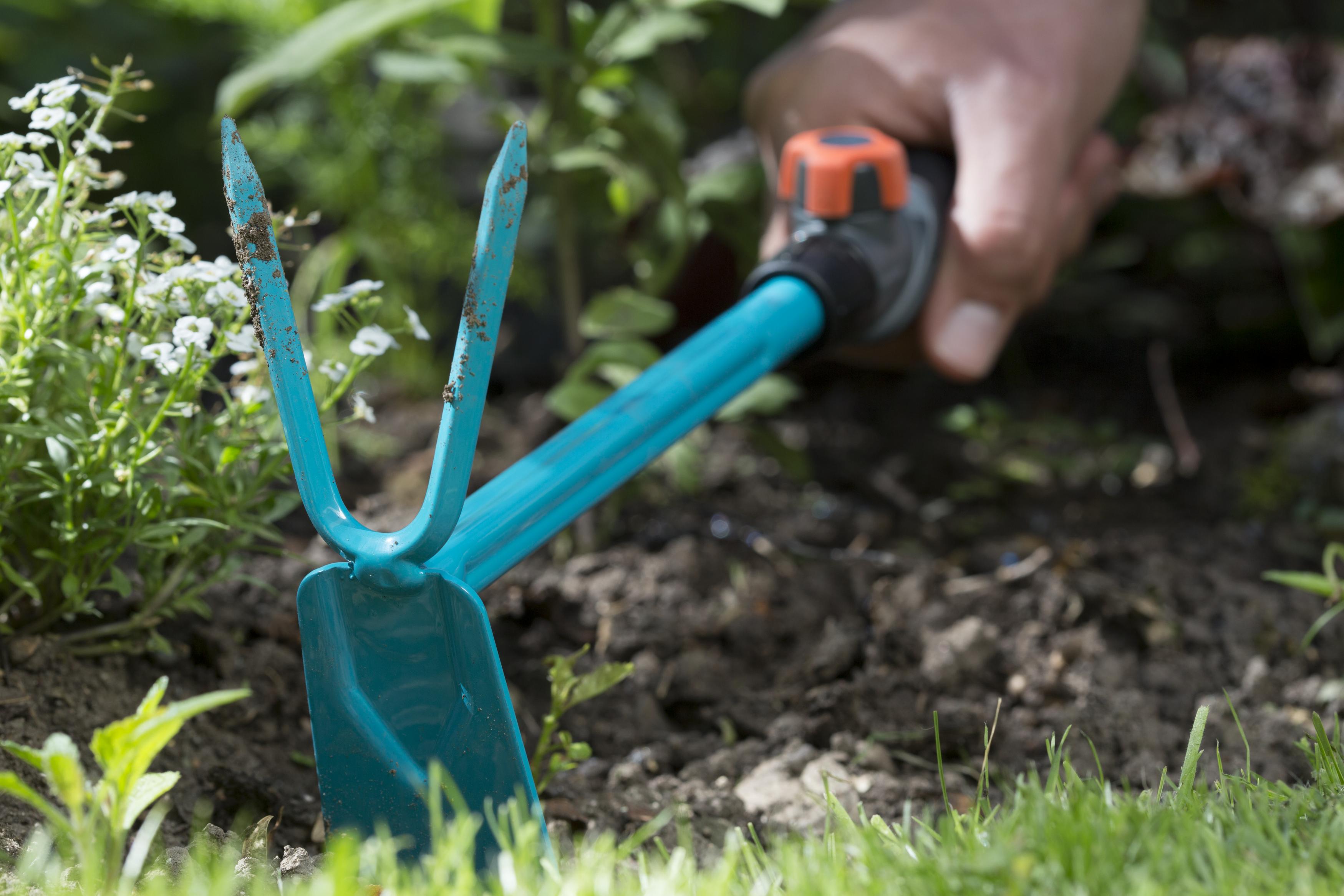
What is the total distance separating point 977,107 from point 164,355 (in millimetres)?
977

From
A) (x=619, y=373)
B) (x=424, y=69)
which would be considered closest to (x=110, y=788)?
(x=619, y=373)

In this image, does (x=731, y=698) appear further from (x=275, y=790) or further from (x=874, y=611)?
(x=275, y=790)

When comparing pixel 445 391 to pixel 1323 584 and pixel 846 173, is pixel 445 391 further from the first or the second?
pixel 1323 584

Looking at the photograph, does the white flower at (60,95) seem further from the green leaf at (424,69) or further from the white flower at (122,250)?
the green leaf at (424,69)

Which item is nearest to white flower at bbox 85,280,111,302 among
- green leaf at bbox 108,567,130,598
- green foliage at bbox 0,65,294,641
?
green foliage at bbox 0,65,294,641

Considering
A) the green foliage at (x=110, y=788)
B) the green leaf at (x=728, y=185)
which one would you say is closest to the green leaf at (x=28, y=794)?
the green foliage at (x=110, y=788)

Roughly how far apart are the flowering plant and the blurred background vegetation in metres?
0.45

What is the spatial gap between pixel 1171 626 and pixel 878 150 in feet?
2.05

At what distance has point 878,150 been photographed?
124cm

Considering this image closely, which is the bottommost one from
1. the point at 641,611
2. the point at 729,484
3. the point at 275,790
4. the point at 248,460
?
the point at 729,484

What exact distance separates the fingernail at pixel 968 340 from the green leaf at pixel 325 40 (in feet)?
2.43

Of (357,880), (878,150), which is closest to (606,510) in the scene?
(878,150)

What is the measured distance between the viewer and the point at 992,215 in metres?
1.28

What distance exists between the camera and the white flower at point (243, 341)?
843 millimetres
